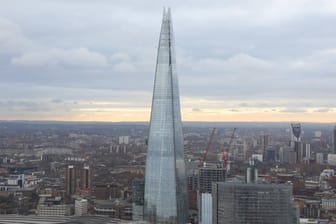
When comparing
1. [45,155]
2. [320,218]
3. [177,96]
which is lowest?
[320,218]

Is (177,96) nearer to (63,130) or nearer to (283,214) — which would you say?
(283,214)

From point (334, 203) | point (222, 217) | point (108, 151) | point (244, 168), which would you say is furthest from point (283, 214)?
point (108, 151)

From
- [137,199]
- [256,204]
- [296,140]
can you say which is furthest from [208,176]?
[296,140]

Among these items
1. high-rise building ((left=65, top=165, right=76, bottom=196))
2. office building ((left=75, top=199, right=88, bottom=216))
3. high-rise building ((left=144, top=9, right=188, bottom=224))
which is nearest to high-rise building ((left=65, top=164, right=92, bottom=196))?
high-rise building ((left=65, top=165, right=76, bottom=196))

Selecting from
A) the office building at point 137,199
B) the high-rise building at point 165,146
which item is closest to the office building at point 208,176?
the office building at point 137,199

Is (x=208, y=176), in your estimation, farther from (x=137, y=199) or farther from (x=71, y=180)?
(x=71, y=180)

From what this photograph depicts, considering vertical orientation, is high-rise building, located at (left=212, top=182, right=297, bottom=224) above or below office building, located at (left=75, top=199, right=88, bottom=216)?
above

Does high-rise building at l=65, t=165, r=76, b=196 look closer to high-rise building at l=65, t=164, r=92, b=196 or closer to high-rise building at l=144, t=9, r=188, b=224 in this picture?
high-rise building at l=65, t=164, r=92, b=196
